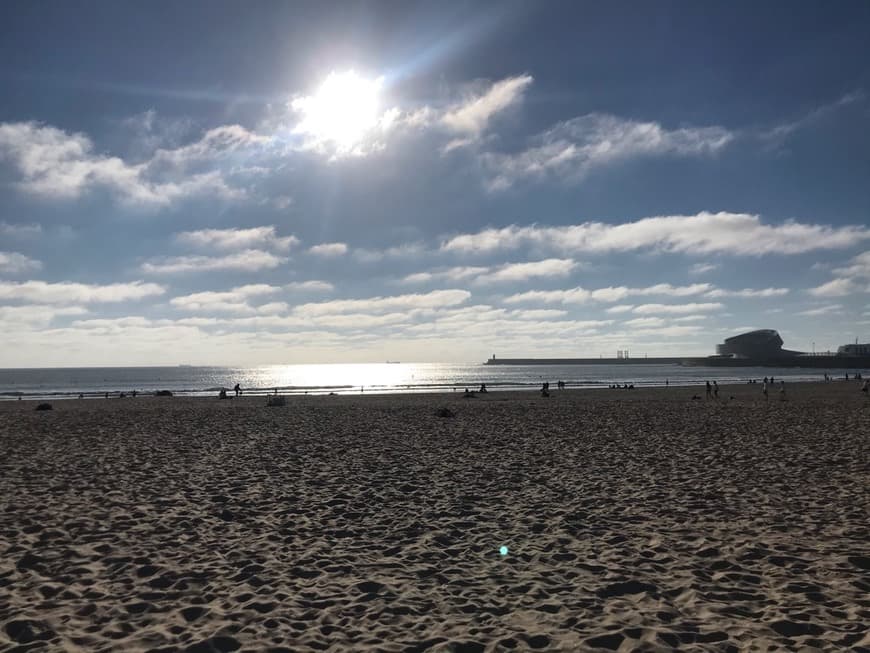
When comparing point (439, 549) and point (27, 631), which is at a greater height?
point (27, 631)

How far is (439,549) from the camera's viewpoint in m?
8.20

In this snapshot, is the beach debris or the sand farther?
the sand

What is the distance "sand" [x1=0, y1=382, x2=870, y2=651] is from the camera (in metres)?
5.61

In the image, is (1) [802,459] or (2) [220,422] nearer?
(1) [802,459]

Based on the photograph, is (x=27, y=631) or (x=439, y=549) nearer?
(x=27, y=631)

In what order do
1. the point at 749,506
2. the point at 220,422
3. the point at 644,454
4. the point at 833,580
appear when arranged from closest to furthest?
1. the point at 833,580
2. the point at 749,506
3. the point at 644,454
4. the point at 220,422

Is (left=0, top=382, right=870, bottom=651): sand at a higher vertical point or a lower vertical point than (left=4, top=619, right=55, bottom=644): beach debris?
lower

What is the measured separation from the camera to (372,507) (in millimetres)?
10625

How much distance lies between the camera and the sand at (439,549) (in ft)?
18.4

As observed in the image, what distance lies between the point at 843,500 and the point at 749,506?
1975 millimetres

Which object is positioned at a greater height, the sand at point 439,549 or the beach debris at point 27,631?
the beach debris at point 27,631

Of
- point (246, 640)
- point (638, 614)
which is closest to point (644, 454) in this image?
point (638, 614)

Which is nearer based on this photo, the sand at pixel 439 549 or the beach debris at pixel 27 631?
the beach debris at pixel 27 631

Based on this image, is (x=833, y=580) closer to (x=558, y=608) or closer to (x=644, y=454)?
(x=558, y=608)
